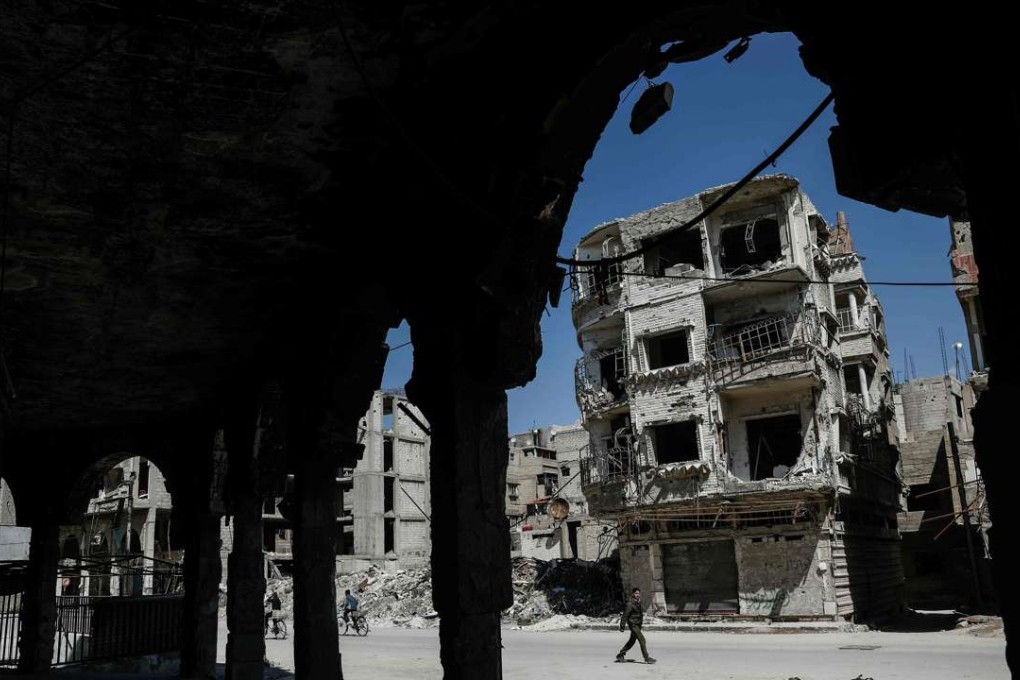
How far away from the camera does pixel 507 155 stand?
535 cm

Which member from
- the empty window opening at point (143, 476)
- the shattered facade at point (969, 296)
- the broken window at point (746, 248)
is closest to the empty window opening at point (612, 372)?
the broken window at point (746, 248)

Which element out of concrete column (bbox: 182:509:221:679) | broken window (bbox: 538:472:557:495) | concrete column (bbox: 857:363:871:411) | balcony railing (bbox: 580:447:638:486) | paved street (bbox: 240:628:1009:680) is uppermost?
concrete column (bbox: 857:363:871:411)

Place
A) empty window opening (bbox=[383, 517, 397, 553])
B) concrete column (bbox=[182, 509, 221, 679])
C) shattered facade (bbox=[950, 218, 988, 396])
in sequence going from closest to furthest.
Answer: concrete column (bbox=[182, 509, 221, 679]) → shattered facade (bbox=[950, 218, 988, 396]) → empty window opening (bbox=[383, 517, 397, 553])

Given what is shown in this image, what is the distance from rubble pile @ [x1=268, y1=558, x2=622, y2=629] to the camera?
2942 cm

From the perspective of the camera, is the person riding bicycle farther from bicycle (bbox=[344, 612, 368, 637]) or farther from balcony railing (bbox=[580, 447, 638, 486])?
balcony railing (bbox=[580, 447, 638, 486])

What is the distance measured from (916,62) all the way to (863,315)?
32.2 meters

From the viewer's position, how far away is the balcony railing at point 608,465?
26.9 metres

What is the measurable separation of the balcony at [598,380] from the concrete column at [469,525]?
22.8m

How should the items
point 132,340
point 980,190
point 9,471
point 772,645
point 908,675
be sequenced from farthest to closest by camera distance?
point 772,645, point 9,471, point 908,675, point 132,340, point 980,190

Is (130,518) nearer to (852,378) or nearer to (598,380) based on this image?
(598,380)

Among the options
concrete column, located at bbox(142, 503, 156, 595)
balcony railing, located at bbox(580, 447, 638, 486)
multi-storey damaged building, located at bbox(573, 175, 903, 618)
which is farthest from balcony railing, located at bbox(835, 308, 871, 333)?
concrete column, located at bbox(142, 503, 156, 595)

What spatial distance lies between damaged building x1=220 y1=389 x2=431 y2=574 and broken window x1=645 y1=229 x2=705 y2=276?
804 inches

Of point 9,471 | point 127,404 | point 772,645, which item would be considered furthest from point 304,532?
point 772,645

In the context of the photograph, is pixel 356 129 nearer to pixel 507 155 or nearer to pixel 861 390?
pixel 507 155
